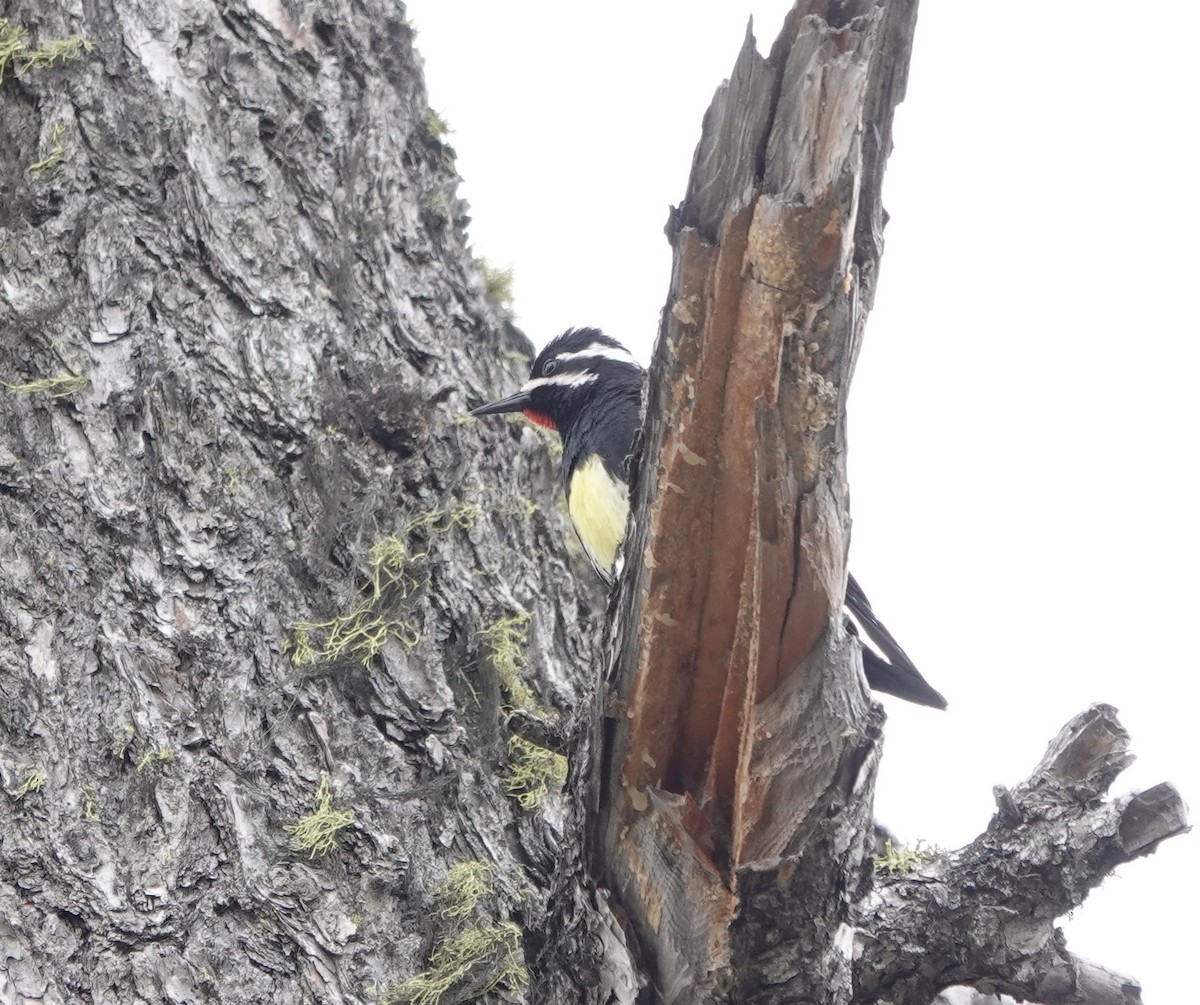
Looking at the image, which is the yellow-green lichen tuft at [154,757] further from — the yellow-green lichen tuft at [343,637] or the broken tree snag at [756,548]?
the broken tree snag at [756,548]

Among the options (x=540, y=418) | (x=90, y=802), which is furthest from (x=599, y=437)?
(x=90, y=802)

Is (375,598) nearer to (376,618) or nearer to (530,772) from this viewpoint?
(376,618)

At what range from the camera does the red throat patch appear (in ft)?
12.2

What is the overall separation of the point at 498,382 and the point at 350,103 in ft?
2.91

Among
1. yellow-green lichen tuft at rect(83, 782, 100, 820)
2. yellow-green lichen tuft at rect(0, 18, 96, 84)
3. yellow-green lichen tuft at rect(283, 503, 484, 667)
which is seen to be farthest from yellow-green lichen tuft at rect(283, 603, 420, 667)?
yellow-green lichen tuft at rect(0, 18, 96, 84)

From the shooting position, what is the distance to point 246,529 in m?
2.70

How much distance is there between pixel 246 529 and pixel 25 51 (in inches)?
53.9

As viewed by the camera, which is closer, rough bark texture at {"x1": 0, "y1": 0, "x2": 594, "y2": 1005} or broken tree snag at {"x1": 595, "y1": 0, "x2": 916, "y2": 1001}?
broken tree snag at {"x1": 595, "y1": 0, "x2": 916, "y2": 1001}

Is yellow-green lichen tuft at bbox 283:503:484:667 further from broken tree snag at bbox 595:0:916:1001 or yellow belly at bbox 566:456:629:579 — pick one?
broken tree snag at bbox 595:0:916:1001

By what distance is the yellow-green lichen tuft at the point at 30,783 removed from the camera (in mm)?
2248

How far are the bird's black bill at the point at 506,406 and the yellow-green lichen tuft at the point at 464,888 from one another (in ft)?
4.29

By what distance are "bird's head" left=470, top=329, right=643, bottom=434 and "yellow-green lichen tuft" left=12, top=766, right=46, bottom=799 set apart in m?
1.73

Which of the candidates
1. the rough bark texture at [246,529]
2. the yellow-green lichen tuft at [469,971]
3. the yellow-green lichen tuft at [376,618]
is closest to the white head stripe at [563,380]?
the rough bark texture at [246,529]

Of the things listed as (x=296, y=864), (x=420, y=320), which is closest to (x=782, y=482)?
(x=296, y=864)
